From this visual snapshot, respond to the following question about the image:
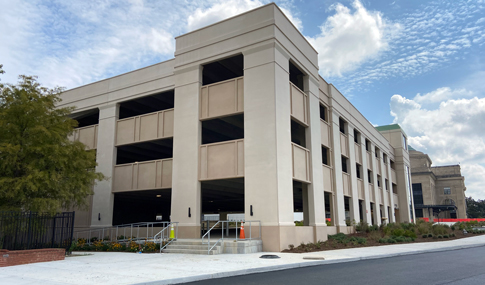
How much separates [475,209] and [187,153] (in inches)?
5032

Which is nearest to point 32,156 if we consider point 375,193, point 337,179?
point 337,179

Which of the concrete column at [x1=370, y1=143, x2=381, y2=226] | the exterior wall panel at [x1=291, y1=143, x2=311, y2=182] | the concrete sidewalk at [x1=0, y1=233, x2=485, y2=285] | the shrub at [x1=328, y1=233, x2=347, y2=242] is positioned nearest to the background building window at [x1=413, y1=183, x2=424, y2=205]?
the concrete column at [x1=370, y1=143, x2=381, y2=226]

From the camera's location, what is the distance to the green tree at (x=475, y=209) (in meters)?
118

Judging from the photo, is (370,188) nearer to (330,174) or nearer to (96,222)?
(330,174)

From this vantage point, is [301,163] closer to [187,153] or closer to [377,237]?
[187,153]

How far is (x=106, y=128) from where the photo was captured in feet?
87.0

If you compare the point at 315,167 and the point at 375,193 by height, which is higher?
the point at 315,167

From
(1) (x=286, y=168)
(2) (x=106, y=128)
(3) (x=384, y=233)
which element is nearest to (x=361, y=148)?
(3) (x=384, y=233)

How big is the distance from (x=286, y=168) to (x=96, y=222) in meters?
13.6

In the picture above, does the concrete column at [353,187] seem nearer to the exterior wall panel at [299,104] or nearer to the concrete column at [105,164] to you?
the exterior wall panel at [299,104]

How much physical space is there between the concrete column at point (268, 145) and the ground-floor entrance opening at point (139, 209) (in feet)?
43.3

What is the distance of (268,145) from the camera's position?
63.1ft

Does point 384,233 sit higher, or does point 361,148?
point 361,148

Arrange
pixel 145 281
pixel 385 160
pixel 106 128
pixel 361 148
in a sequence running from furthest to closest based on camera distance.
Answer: pixel 385 160, pixel 361 148, pixel 106 128, pixel 145 281
